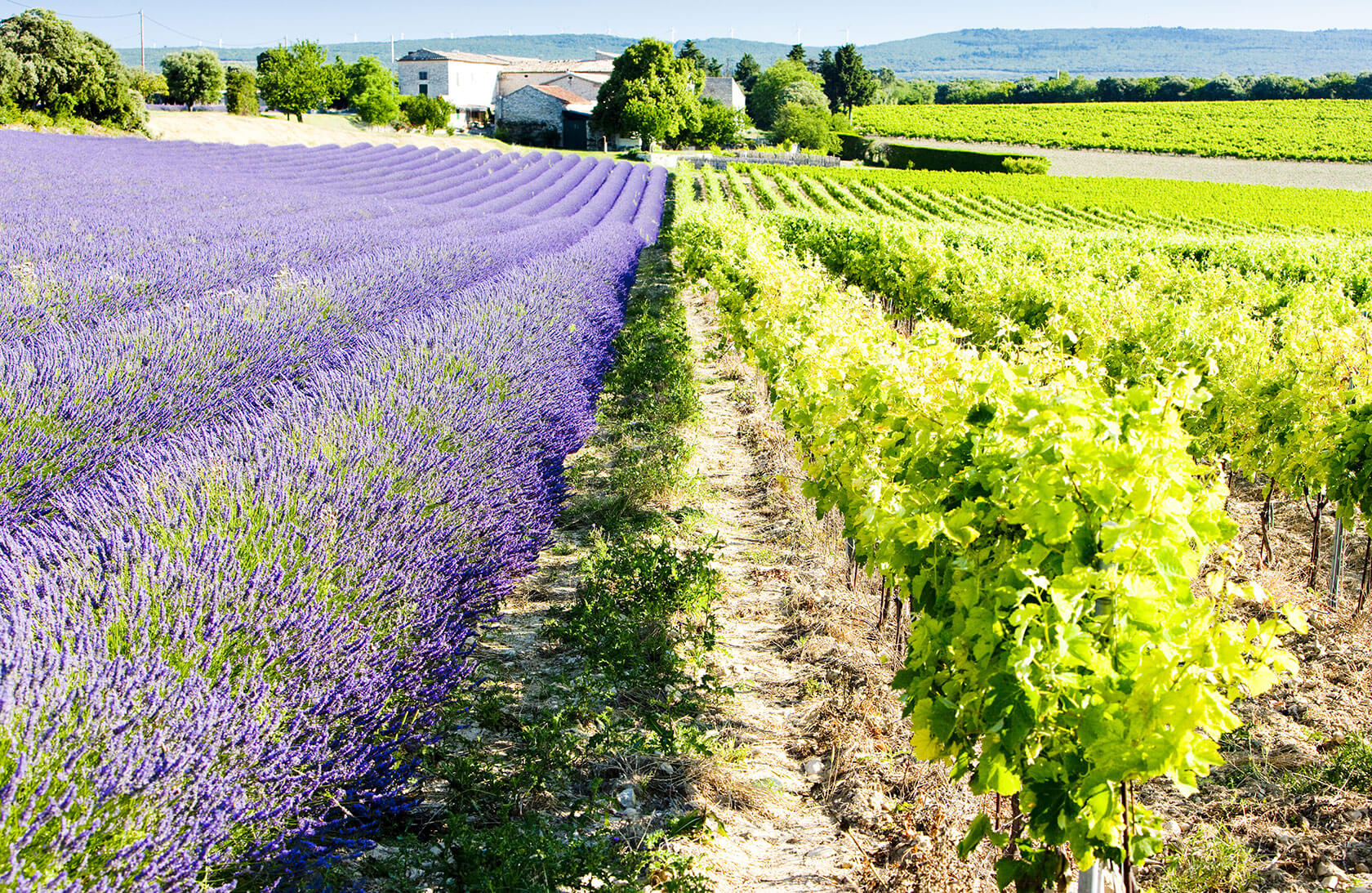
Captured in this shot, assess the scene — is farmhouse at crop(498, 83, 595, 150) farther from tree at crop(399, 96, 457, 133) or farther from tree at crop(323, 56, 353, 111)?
tree at crop(323, 56, 353, 111)

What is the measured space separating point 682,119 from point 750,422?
206 feet

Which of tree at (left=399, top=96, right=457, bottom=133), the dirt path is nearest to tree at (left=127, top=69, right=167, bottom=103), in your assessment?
tree at (left=399, top=96, right=457, bottom=133)

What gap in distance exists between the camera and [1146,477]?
6.77 ft

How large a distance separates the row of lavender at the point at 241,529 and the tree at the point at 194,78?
64212 millimetres

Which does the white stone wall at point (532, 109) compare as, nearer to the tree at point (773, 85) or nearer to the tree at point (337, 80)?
the tree at point (337, 80)

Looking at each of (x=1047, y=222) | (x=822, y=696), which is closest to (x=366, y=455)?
(x=822, y=696)

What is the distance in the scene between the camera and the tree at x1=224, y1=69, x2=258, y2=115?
194ft

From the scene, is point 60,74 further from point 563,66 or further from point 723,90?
point 723,90

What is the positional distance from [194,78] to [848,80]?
72.1m

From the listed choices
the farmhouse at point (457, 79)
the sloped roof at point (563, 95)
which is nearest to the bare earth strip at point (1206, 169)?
the sloped roof at point (563, 95)

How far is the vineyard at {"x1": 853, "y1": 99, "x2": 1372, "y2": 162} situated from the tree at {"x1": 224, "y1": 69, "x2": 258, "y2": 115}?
2030 inches

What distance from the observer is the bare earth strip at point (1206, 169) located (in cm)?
5694

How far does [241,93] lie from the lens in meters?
60.1

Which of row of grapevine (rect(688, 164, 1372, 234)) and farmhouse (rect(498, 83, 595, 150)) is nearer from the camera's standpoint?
row of grapevine (rect(688, 164, 1372, 234))
